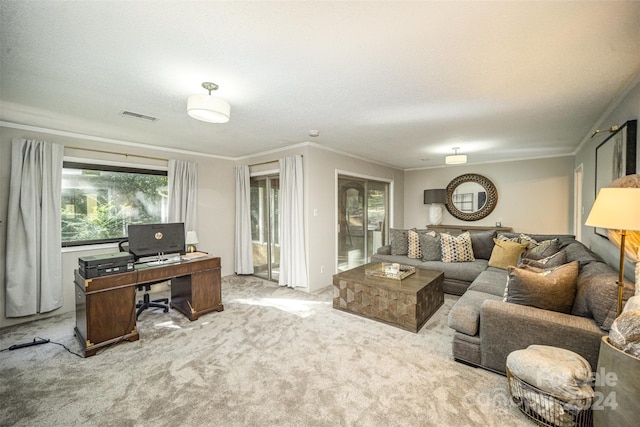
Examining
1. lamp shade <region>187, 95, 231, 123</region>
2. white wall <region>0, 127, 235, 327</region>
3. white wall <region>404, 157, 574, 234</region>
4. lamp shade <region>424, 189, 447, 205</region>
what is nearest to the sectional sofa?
lamp shade <region>187, 95, 231, 123</region>

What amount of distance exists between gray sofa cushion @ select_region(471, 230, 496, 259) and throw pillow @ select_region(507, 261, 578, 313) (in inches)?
101

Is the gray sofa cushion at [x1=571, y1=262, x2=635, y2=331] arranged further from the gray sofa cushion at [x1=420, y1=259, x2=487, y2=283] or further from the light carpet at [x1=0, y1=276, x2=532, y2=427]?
the gray sofa cushion at [x1=420, y1=259, x2=487, y2=283]

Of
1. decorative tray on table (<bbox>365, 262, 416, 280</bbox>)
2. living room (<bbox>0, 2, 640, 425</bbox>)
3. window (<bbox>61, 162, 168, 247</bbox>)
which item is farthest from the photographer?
window (<bbox>61, 162, 168, 247</bbox>)

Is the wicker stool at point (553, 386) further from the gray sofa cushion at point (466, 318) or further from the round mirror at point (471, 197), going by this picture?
the round mirror at point (471, 197)

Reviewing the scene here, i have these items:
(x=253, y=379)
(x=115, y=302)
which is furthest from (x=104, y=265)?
(x=253, y=379)

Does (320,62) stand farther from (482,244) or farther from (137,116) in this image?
(482,244)

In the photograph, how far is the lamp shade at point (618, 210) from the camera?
143cm

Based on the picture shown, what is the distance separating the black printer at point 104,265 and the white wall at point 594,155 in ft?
14.1

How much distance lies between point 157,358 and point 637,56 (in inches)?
169

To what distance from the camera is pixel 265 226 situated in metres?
5.00

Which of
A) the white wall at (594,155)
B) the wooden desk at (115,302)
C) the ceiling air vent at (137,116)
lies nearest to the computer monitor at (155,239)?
the wooden desk at (115,302)

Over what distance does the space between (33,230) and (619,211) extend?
17.5 feet

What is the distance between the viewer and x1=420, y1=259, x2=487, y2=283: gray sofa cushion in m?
3.82

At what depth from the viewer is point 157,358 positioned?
7.73ft
